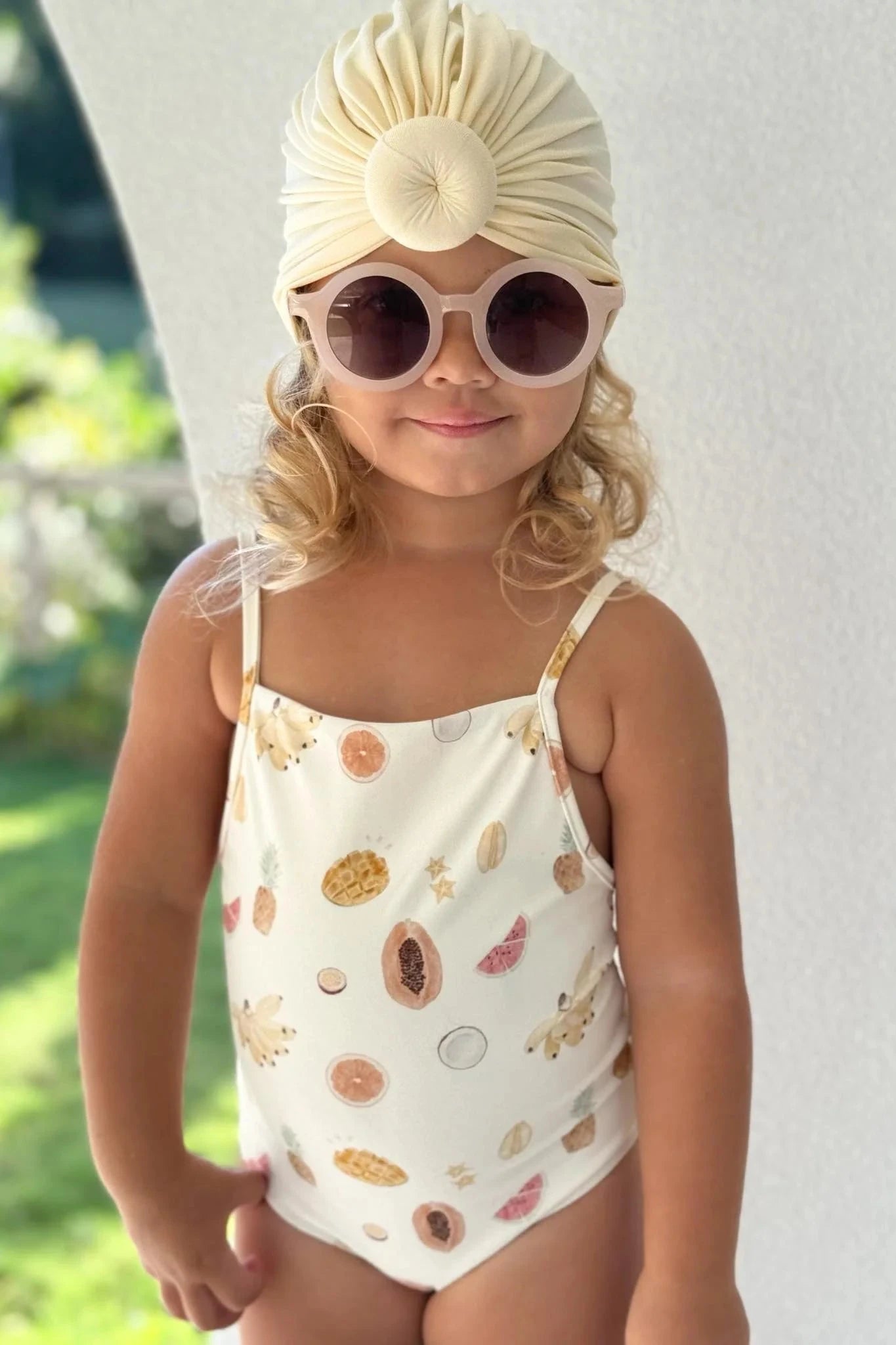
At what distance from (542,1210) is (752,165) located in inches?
33.0

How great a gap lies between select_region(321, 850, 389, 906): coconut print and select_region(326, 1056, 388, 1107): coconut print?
0.12 metres

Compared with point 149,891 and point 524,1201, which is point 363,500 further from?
point 524,1201

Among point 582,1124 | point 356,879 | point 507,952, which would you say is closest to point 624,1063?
point 582,1124

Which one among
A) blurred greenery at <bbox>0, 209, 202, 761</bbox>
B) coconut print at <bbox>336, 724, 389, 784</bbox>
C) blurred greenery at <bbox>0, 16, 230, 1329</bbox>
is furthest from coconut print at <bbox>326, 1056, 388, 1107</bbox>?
blurred greenery at <bbox>0, 209, 202, 761</bbox>

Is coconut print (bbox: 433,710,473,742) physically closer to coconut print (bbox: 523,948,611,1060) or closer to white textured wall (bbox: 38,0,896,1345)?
coconut print (bbox: 523,948,611,1060)

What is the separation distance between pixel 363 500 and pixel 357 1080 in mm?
438

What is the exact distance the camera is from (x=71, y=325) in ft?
17.0

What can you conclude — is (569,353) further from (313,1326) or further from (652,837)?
(313,1326)

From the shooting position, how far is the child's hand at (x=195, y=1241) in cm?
113

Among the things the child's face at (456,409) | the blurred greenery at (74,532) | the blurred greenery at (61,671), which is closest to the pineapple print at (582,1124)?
the child's face at (456,409)

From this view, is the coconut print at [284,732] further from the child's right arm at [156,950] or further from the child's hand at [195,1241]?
the child's hand at [195,1241]

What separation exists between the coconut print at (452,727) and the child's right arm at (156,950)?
176 millimetres

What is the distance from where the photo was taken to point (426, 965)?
3.48 ft

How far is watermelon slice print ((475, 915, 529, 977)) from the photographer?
3.49 ft
